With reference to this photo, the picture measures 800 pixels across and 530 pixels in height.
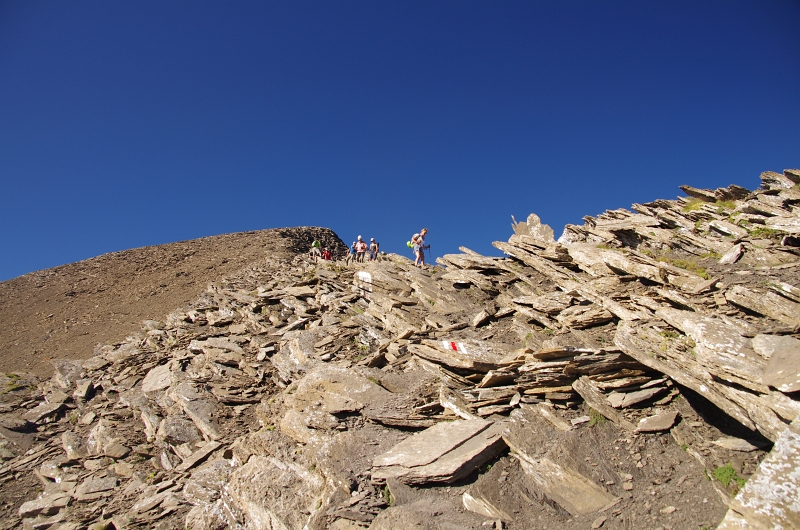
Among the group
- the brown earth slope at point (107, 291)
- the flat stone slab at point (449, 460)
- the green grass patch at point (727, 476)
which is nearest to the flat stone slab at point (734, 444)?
the green grass patch at point (727, 476)

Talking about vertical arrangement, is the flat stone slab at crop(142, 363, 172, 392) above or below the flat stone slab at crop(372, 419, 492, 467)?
above

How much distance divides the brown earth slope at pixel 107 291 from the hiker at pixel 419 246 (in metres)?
17.3

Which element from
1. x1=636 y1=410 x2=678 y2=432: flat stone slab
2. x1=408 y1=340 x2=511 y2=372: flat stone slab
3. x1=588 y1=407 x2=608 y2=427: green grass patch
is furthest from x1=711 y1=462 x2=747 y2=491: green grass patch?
x1=408 y1=340 x2=511 y2=372: flat stone slab

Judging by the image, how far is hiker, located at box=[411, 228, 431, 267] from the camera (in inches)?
915

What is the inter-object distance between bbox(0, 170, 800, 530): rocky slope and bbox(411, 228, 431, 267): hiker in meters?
2.00

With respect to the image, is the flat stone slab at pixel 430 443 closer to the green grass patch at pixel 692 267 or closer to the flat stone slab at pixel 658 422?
the flat stone slab at pixel 658 422

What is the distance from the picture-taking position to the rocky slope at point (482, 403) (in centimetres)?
819

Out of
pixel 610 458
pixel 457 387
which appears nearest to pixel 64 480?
pixel 457 387

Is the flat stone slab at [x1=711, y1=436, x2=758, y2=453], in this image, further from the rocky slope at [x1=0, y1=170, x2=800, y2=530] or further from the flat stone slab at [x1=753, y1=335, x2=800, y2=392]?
the flat stone slab at [x1=753, y1=335, x2=800, y2=392]

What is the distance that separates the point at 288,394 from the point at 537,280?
433 inches

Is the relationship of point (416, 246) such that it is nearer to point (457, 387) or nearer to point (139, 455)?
point (457, 387)

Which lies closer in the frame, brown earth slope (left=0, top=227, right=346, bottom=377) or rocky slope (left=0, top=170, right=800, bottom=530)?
rocky slope (left=0, top=170, right=800, bottom=530)

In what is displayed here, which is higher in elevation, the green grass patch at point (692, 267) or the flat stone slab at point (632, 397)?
the green grass patch at point (692, 267)

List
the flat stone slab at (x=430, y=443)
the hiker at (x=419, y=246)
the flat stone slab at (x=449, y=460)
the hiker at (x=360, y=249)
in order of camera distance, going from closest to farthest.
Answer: the flat stone slab at (x=449, y=460), the flat stone slab at (x=430, y=443), the hiker at (x=419, y=246), the hiker at (x=360, y=249)
